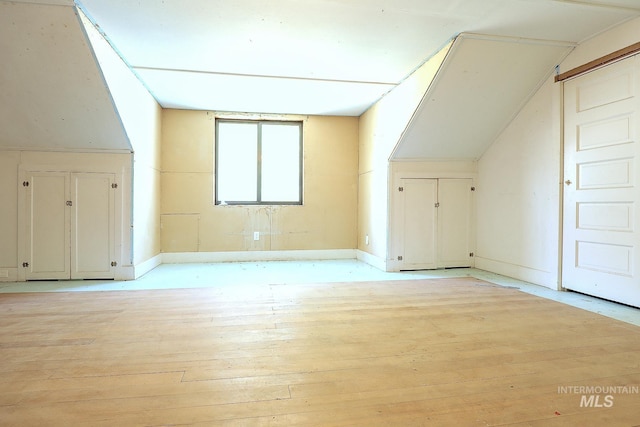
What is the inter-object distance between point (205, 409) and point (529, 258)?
3.90m

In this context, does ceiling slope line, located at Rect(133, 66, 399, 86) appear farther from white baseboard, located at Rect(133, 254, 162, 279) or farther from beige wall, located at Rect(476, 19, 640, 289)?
white baseboard, located at Rect(133, 254, 162, 279)

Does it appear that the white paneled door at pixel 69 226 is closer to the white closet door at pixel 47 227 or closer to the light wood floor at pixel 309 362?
the white closet door at pixel 47 227

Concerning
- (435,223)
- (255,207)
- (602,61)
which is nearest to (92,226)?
(255,207)

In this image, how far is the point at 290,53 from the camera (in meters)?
3.50

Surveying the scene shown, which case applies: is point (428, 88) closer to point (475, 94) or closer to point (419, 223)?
point (475, 94)

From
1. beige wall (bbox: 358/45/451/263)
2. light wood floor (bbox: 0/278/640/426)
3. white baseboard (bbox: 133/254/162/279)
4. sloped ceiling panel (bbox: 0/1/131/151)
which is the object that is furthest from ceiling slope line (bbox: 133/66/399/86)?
Result: light wood floor (bbox: 0/278/640/426)

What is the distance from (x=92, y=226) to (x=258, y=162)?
99.8 inches

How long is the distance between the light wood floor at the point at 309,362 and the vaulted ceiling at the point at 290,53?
2.00 meters

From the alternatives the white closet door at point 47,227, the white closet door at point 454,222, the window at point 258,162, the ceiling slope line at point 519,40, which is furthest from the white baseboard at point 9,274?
the ceiling slope line at point 519,40

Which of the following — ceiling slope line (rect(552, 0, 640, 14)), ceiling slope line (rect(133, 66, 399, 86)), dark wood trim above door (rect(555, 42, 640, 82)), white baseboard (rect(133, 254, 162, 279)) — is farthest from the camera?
white baseboard (rect(133, 254, 162, 279))

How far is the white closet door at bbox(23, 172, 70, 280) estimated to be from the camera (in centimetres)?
402

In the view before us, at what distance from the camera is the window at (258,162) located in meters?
5.66

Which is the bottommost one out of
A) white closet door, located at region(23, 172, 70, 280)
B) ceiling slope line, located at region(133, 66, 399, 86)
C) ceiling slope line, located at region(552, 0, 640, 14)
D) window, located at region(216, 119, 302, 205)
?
white closet door, located at region(23, 172, 70, 280)

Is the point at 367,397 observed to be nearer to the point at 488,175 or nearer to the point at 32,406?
the point at 32,406
